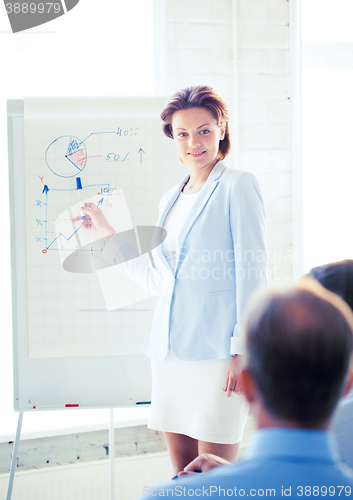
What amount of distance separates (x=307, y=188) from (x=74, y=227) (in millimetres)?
1128

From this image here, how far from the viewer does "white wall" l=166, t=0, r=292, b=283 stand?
70.1 inches

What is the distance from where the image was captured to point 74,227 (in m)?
1.37

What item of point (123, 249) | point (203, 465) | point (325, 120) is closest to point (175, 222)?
point (123, 249)

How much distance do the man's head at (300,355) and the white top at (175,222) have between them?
787 millimetres

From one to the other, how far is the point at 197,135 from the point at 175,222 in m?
0.26

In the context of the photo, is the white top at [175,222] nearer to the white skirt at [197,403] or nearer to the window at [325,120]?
the white skirt at [197,403]

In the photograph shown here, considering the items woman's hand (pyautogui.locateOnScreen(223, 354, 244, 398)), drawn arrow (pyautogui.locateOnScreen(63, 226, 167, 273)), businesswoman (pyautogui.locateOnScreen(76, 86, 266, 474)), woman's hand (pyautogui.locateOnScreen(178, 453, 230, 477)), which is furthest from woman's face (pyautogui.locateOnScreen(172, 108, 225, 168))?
woman's hand (pyautogui.locateOnScreen(178, 453, 230, 477))

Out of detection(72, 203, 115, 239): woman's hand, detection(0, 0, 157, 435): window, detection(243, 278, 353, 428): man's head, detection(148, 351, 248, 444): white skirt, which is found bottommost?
detection(148, 351, 248, 444): white skirt

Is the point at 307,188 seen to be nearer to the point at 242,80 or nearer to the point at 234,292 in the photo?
the point at 242,80

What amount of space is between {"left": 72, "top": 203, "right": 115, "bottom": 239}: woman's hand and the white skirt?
17.7 inches

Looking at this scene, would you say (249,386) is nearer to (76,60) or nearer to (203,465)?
(203,465)

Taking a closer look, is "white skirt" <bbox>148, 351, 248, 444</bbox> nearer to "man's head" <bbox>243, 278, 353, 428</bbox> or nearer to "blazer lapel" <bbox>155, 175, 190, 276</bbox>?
"blazer lapel" <bbox>155, 175, 190, 276</bbox>

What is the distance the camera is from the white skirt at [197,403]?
44.1 inches

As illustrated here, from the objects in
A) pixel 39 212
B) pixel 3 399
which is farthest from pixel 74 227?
pixel 3 399
